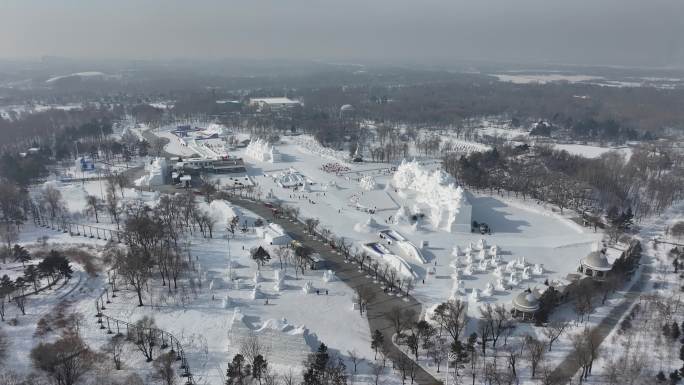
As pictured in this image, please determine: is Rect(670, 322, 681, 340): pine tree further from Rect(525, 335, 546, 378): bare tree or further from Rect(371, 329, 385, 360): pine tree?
Rect(371, 329, 385, 360): pine tree

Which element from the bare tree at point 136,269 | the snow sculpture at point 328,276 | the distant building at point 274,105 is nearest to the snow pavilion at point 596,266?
the snow sculpture at point 328,276

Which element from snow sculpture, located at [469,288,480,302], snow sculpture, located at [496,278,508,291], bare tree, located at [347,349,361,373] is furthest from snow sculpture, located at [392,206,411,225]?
bare tree, located at [347,349,361,373]

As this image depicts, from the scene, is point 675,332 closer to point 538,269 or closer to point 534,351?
point 534,351

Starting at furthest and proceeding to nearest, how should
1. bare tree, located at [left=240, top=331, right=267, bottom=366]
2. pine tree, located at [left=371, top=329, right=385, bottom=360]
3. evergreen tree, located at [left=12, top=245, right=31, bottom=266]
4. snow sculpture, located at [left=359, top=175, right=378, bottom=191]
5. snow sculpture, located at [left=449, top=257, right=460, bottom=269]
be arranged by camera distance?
snow sculpture, located at [left=359, top=175, right=378, bottom=191]
snow sculpture, located at [left=449, top=257, right=460, bottom=269]
evergreen tree, located at [left=12, top=245, right=31, bottom=266]
pine tree, located at [left=371, top=329, right=385, bottom=360]
bare tree, located at [left=240, top=331, right=267, bottom=366]

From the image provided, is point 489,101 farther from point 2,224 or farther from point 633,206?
point 2,224

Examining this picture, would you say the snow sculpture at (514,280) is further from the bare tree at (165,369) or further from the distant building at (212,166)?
the distant building at (212,166)
